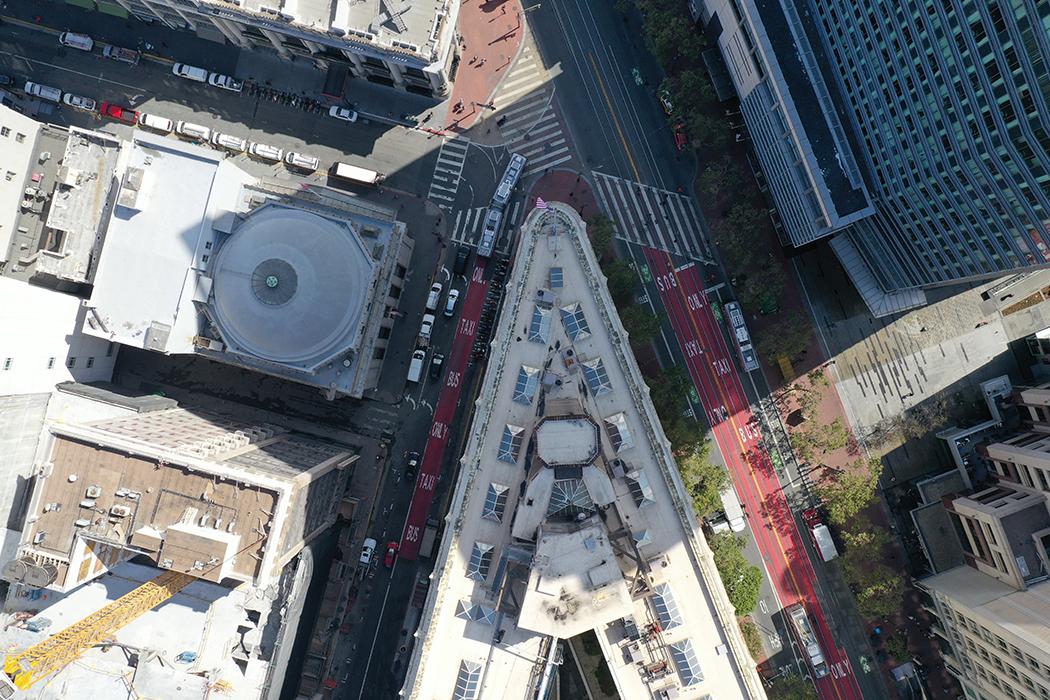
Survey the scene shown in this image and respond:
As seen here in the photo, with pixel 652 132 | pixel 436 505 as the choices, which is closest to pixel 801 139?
pixel 652 132

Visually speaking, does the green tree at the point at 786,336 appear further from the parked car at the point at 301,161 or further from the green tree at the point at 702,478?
the parked car at the point at 301,161

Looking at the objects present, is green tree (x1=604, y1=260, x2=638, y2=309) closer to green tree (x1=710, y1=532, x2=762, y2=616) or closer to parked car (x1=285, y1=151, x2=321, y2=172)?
green tree (x1=710, y1=532, x2=762, y2=616)

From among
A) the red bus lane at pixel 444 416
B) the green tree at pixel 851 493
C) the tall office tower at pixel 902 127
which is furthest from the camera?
the red bus lane at pixel 444 416

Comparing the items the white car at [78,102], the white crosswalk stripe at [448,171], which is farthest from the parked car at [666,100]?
the white car at [78,102]

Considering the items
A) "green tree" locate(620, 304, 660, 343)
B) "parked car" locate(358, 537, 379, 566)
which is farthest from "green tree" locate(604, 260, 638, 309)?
"parked car" locate(358, 537, 379, 566)

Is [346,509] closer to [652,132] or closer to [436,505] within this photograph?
[436,505]

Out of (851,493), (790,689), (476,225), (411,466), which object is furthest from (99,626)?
(851,493)

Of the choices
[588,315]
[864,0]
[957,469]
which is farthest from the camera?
[957,469]
